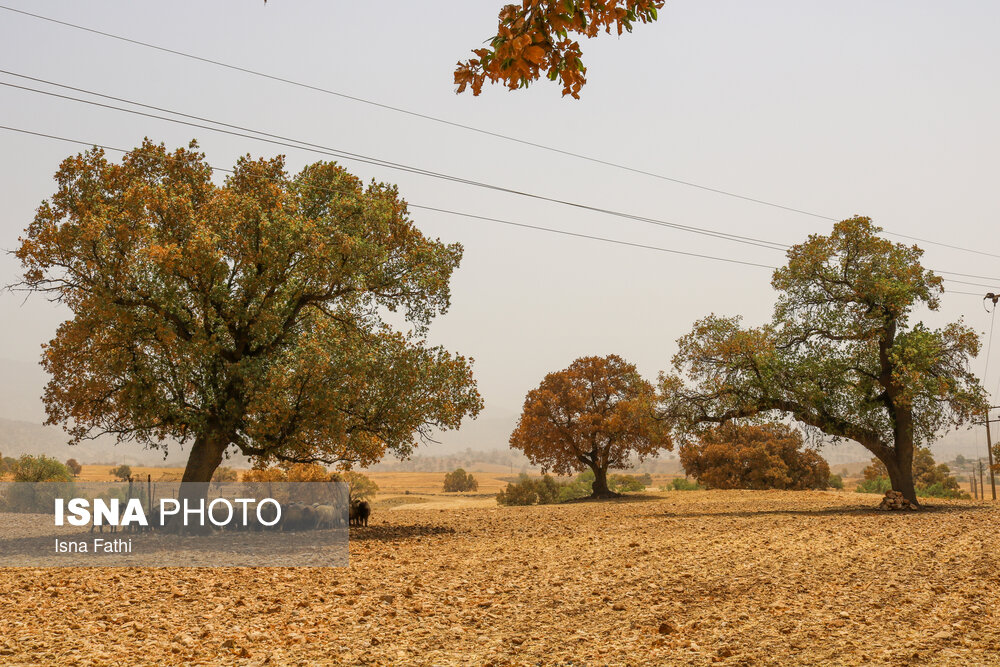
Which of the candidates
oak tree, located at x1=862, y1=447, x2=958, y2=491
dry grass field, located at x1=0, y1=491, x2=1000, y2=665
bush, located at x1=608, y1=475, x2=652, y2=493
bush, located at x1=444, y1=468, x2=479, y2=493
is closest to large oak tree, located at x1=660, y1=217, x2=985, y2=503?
dry grass field, located at x1=0, y1=491, x2=1000, y2=665

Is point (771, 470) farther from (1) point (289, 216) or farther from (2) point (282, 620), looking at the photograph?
(2) point (282, 620)

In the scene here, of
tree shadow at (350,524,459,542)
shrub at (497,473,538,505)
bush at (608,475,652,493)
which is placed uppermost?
tree shadow at (350,524,459,542)

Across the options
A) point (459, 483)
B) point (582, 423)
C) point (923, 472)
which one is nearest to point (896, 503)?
point (582, 423)

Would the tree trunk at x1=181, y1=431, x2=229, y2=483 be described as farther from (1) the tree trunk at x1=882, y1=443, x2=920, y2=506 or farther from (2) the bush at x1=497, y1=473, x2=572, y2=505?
(1) the tree trunk at x1=882, y1=443, x2=920, y2=506

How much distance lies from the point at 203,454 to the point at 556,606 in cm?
1287

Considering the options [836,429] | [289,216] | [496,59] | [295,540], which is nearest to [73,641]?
[496,59]

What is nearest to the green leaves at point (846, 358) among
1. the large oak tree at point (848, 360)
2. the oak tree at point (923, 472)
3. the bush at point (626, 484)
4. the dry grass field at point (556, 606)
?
the large oak tree at point (848, 360)

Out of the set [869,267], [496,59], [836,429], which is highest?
[869,267]

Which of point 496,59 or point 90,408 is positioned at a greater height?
point 496,59

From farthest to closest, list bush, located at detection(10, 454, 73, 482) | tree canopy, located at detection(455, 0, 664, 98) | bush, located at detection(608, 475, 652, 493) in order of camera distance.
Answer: bush, located at detection(608, 475, 652, 493), bush, located at detection(10, 454, 73, 482), tree canopy, located at detection(455, 0, 664, 98)

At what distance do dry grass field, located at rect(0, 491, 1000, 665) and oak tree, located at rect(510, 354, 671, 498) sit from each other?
21.4 metres

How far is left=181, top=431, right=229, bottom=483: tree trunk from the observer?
19.0 m

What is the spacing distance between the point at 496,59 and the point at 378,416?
1491cm

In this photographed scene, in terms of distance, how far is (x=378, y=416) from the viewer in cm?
1833
